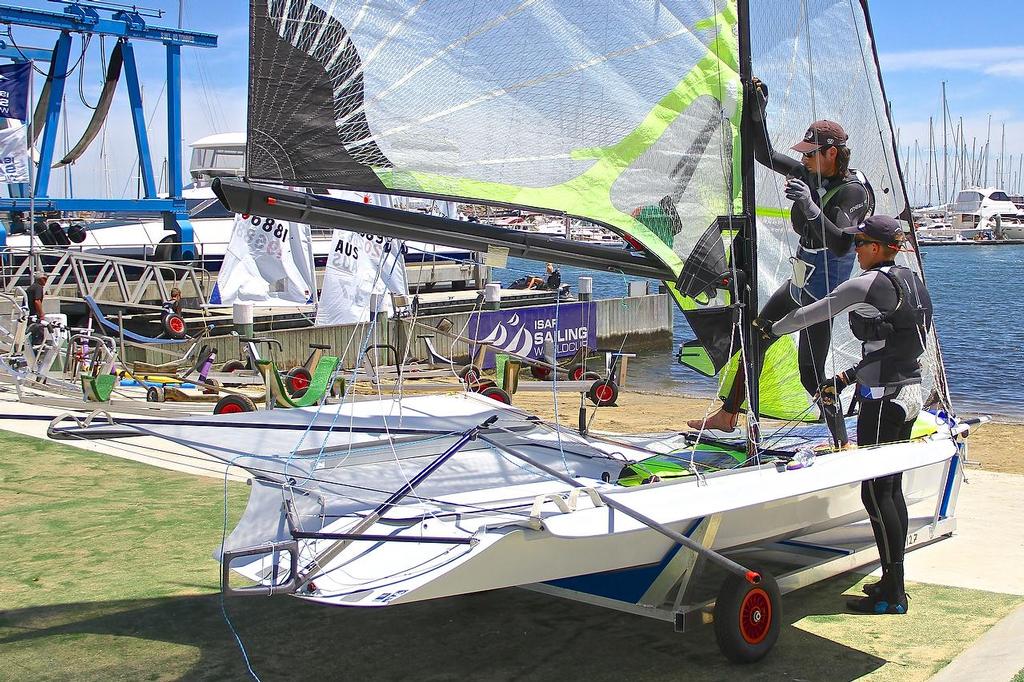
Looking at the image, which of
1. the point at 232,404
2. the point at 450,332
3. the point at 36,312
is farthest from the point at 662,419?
the point at 36,312

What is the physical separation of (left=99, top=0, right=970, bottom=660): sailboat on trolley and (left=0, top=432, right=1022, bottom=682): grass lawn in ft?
0.88

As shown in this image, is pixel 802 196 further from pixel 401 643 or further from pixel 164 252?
pixel 164 252

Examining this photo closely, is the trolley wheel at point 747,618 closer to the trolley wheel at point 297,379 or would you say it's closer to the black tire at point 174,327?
the trolley wheel at point 297,379

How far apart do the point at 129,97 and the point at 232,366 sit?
42.9ft

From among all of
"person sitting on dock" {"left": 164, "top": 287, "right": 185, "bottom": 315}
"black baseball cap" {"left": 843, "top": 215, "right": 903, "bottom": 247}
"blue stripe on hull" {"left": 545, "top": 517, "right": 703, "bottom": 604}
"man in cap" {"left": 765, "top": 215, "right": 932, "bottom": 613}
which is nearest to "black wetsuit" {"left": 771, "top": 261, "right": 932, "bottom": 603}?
"man in cap" {"left": 765, "top": 215, "right": 932, "bottom": 613}

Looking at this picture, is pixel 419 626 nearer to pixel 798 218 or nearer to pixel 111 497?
pixel 798 218

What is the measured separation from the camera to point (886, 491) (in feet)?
16.5

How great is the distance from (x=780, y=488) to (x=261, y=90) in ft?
9.43

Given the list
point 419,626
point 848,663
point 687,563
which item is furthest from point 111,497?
point 848,663

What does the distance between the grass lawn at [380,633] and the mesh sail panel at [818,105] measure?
5.28ft

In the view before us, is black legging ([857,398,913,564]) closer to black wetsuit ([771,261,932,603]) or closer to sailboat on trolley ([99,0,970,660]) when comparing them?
black wetsuit ([771,261,932,603])

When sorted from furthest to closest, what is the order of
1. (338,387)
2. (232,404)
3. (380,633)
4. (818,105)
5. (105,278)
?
(105,278), (338,387), (232,404), (818,105), (380,633)

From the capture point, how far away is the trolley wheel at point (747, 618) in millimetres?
4391

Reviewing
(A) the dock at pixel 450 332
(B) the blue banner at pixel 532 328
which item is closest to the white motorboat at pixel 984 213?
(A) the dock at pixel 450 332
